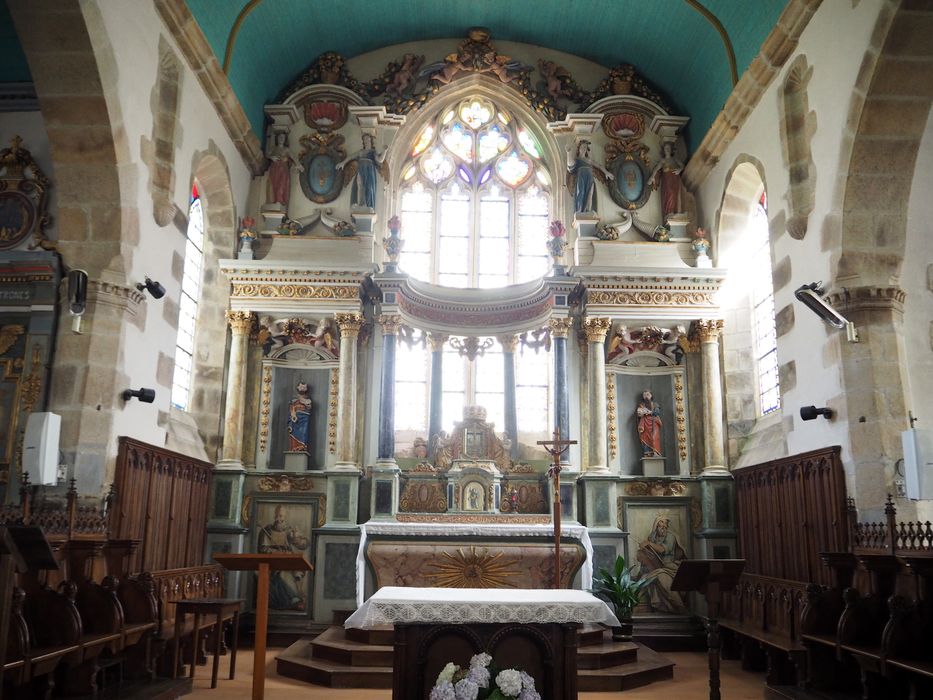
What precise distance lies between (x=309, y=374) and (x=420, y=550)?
350 cm

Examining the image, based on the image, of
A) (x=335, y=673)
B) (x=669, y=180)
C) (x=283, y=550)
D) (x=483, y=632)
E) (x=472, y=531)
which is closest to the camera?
(x=483, y=632)

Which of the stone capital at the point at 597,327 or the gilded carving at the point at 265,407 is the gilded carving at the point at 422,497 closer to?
the gilded carving at the point at 265,407

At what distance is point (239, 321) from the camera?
43.9 feet

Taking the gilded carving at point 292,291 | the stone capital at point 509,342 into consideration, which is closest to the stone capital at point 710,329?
the stone capital at point 509,342

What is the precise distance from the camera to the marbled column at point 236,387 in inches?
513

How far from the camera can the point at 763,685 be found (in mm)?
9594

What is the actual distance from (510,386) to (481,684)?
27.5ft

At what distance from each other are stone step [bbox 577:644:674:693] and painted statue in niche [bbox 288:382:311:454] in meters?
5.84

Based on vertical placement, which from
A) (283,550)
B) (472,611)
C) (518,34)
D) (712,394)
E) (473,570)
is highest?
(518,34)

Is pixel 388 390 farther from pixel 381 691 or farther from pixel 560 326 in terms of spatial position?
pixel 381 691

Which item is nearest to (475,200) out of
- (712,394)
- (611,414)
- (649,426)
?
(611,414)

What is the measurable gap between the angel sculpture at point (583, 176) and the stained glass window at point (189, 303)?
242 inches

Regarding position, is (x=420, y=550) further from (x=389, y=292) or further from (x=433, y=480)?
(x=389, y=292)

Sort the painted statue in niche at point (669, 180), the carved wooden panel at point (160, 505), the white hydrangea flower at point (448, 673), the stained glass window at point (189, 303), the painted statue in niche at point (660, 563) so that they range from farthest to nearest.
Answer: the painted statue in niche at point (669, 180), the stained glass window at point (189, 303), the painted statue in niche at point (660, 563), the carved wooden panel at point (160, 505), the white hydrangea flower at point (448, 673)
